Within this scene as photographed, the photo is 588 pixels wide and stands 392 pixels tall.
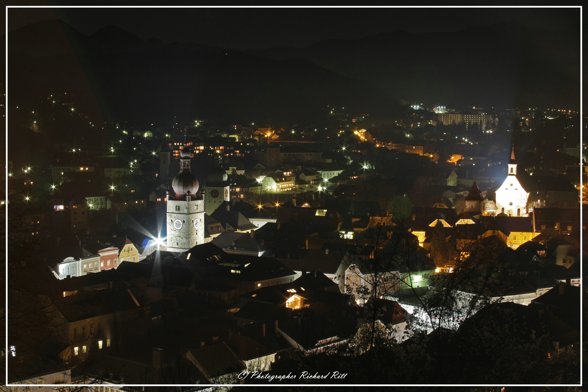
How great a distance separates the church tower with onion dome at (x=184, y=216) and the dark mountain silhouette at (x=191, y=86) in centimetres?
1431

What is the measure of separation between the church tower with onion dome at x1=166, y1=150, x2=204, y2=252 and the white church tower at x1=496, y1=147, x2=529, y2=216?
835 centimetres

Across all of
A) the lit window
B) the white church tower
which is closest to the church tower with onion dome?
the lit window

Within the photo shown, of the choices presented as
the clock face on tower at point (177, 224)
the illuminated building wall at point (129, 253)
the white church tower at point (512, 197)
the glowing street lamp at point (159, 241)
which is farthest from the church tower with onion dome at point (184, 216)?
the white church tower at point (512, 197)

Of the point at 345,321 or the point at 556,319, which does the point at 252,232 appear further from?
the point at 556,319

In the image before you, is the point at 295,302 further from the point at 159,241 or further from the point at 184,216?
the point at 159,241

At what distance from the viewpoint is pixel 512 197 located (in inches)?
855

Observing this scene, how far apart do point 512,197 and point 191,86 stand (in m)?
26.3

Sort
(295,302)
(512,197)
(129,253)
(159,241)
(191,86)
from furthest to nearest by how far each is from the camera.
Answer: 1. (191,86)
2. (512,197)
3. (159,241)
4. (129,253)
5. (295,302)

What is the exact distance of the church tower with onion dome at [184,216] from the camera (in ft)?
58.1

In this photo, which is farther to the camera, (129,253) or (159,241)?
(159,241)

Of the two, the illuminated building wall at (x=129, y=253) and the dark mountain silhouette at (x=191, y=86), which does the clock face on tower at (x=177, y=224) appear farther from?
the dark mountain silhouette at (x=191, y=86)

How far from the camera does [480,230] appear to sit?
57.7 feet

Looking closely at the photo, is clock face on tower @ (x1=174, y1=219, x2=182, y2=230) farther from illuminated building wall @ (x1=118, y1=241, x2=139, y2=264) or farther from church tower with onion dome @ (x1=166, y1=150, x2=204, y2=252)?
illuminated building wall @ (x1=118, y1=241, x2=139, y2=264)

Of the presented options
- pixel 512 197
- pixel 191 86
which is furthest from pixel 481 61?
pixel 191 86
